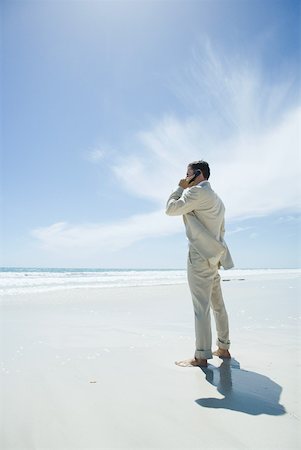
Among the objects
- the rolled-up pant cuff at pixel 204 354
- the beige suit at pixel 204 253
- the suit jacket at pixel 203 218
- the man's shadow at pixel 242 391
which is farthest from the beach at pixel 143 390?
the suit jacket at pixel 203 218

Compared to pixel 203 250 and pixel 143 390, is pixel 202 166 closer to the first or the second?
pixel 203 250

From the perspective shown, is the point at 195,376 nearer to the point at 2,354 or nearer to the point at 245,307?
the point at 2,354

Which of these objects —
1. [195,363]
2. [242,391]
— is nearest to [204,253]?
[195,363]

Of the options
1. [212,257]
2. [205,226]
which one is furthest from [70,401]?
[205,226]

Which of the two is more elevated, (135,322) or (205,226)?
(205,226)

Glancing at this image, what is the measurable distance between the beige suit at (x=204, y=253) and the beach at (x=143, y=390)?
36 centimetres

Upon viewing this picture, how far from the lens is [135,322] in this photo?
19.1ft

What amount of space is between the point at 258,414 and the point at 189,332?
272cm

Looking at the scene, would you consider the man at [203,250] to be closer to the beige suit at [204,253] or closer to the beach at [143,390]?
the beige suit at [204,253]

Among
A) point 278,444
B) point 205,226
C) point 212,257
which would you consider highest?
point 205,226

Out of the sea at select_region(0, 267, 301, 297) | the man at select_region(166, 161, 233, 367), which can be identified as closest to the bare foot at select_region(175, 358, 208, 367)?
the man at select_region(166, 161, 233, 367)

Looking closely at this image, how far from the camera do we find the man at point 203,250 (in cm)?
344

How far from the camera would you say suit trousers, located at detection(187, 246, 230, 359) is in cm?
340

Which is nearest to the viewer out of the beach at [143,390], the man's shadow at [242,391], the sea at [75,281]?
the beach at [143,390]
